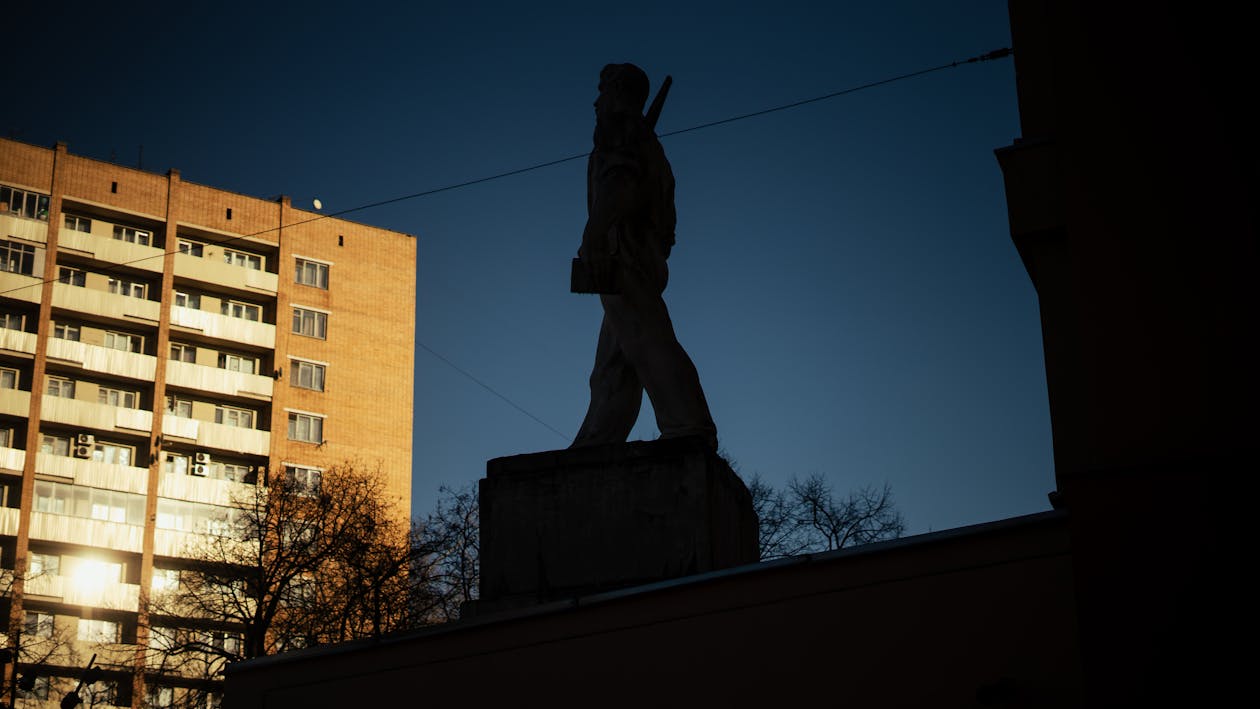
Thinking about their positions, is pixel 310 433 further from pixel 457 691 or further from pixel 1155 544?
pixel 1155 544

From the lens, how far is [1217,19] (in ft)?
22.4

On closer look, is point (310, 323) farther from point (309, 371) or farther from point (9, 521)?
point (9, 521)

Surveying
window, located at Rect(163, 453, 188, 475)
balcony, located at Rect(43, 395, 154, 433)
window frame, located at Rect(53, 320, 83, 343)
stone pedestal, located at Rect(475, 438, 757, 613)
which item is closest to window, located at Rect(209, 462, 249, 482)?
window, located at Rect(163, 453, 188, 475)

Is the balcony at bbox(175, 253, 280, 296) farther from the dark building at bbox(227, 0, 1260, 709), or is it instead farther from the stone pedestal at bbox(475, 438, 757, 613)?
the dark building at bbox(227, 0, 1260, 709)

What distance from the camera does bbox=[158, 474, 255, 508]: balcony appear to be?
55531 millimetres

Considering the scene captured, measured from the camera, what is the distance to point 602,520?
382 inches

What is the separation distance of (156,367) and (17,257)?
6271mm

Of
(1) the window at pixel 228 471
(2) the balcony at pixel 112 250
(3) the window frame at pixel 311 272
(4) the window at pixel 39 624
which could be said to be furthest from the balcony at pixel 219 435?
(4) the window at pixel 39 624

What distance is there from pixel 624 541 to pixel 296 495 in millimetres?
29567

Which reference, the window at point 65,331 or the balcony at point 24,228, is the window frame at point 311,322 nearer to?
the window at point 65,331

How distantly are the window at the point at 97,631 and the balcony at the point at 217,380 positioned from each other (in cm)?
965

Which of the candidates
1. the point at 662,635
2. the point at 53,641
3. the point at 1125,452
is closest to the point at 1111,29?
the point at 1125,452

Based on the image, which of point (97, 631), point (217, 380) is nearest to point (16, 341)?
point (217, 380)

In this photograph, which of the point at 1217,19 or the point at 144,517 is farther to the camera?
the point at 144,517
